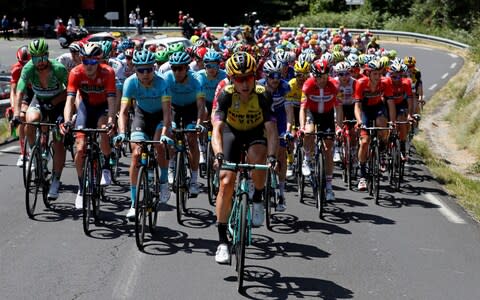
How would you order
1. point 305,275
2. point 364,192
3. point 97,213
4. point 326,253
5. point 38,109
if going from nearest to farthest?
point 305,275 → point 326,253 → point 97,213 → point 38,109 → point 364,192

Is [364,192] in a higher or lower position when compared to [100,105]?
lower

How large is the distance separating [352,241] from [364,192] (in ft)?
10.3

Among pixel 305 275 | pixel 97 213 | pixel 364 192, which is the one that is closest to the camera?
pixel 305 275

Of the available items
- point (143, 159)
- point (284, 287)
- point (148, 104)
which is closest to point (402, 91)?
point (148, 104)

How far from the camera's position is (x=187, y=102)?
10.7m

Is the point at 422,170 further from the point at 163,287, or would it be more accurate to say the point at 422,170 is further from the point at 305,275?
the point at 163,287

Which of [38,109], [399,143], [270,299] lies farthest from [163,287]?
[399,143]

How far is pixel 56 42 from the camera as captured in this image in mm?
50125

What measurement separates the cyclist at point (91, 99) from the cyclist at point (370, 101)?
3.95m

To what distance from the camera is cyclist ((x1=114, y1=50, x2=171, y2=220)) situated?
28.9 feet

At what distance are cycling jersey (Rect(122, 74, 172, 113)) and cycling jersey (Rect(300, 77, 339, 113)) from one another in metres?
2.50

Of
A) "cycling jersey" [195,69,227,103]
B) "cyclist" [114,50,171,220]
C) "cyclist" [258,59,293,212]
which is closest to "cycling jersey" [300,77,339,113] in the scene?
"cyclist" [258,59,293,212]

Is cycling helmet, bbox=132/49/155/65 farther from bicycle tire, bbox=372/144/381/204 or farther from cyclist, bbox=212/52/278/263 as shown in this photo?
bicycle tire, bbox=372/144/381/204

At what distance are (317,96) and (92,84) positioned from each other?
320 cm
